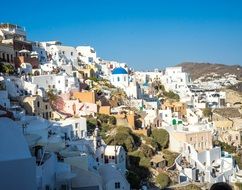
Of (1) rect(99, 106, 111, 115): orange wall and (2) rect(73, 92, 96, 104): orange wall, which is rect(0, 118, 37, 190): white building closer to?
(1) rect(99, 106, 111, 115): orange wall

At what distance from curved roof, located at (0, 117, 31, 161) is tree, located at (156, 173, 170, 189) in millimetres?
18000

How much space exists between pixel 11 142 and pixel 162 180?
18677mm

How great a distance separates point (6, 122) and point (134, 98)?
34.6m

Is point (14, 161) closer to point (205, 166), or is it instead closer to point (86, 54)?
point (205, 166)

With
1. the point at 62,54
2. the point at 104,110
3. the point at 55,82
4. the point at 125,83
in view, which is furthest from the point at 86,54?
the point at 104,110

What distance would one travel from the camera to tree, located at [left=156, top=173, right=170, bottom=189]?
29.6 meters

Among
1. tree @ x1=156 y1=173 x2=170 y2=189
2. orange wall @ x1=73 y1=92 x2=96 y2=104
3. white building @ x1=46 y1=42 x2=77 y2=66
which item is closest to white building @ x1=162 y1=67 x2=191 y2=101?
white building @ x1=46 y1=42 x2=77 y2=66

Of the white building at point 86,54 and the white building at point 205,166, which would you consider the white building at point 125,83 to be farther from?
the white building at point 205,166

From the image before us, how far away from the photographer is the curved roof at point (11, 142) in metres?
12.1

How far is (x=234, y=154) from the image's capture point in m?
40.7

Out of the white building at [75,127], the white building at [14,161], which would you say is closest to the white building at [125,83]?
the white building at [75,127]

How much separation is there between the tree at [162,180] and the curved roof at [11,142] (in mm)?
18000

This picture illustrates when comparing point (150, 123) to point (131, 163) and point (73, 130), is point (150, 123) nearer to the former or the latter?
point (131, 163)

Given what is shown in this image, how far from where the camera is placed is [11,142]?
12.4 meters
